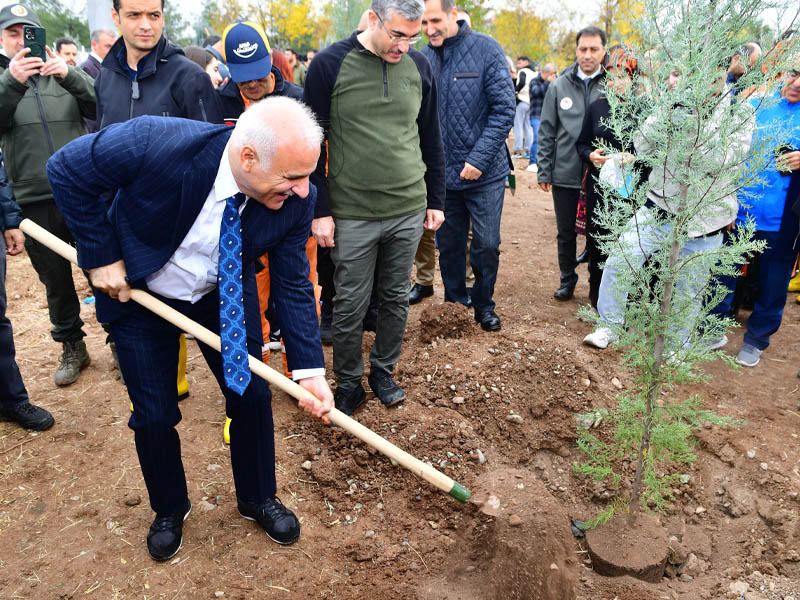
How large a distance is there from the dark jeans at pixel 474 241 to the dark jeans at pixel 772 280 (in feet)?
5.80

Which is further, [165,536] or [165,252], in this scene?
[165,536]

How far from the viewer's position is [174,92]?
10.8 feet

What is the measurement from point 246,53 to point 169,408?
2.15 metres

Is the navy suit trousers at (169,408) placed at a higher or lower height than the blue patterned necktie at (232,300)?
lower

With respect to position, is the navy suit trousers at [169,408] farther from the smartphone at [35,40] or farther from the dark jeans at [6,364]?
the smartphone at [35,40]

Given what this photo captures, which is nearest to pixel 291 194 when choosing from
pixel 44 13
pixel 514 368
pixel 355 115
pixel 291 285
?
pixel 291 285

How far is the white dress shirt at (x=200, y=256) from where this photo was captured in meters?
2.19

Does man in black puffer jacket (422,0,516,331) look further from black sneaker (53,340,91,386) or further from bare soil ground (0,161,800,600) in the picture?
black sneaker (53,340,91,386)

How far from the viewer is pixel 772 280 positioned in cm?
436

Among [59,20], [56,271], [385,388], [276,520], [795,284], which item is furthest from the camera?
[59,20]

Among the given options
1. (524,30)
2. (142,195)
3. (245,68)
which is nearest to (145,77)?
(245,68)

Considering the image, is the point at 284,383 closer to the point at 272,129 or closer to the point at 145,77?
the point at 272,129

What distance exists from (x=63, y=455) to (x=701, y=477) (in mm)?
3621

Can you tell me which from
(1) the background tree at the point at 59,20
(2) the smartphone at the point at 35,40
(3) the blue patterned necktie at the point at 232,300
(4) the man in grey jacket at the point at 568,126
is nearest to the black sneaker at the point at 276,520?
(3) the blue patterned necktie at the point at 232,300
